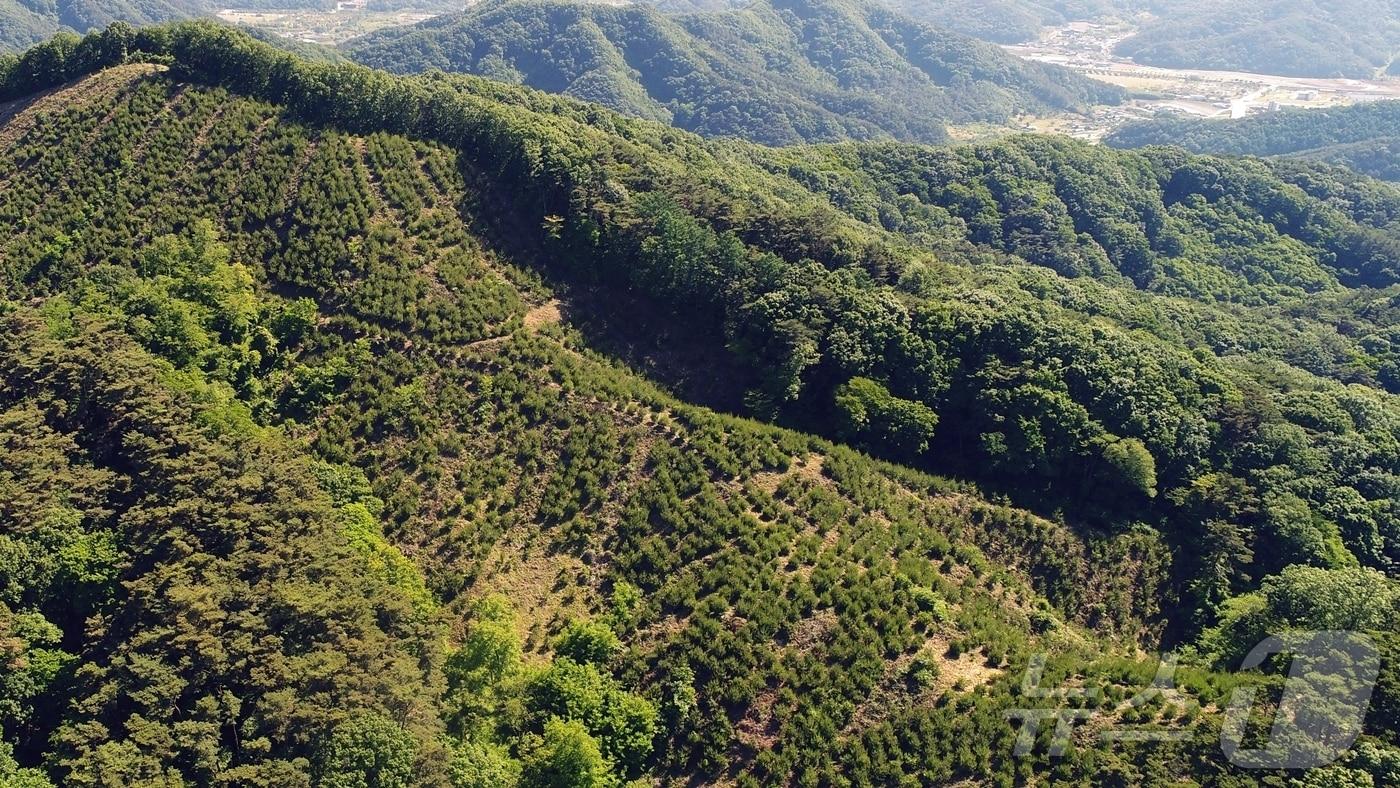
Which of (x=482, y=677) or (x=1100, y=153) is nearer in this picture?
(x=482, y=677)

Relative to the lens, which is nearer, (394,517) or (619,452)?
(394,517)

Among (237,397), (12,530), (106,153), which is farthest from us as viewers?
(106,153)

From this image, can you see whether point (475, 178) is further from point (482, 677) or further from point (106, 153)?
point (482, 677)

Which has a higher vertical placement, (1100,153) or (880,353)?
(1100,153)

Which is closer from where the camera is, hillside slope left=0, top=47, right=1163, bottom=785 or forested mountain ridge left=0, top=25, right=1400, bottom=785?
hillside slope left=0, top=47, right=1163, bottom=785

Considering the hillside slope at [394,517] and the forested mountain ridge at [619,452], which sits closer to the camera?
the hillside slope at [394,517]

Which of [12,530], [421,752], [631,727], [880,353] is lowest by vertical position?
[631,727]

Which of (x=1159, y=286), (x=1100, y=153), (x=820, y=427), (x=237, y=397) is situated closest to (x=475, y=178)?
(x=237, y=397)

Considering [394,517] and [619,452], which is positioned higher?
[619,452]
